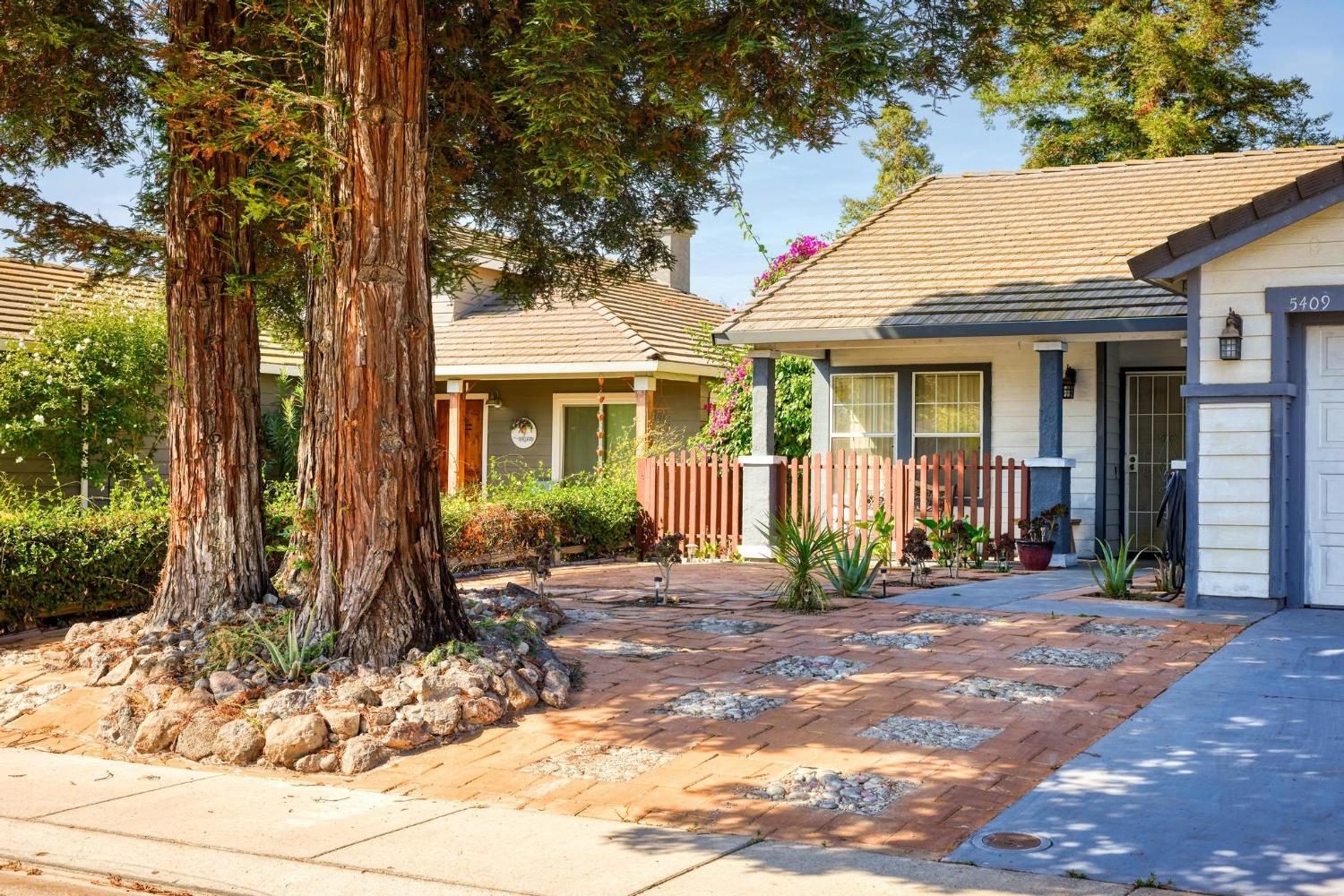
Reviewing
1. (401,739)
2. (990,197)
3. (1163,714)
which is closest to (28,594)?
(401,739)

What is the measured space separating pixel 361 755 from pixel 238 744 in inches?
29.2

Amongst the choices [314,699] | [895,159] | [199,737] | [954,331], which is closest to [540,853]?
[314,699]

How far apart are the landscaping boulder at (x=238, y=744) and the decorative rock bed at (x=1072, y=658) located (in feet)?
15.5

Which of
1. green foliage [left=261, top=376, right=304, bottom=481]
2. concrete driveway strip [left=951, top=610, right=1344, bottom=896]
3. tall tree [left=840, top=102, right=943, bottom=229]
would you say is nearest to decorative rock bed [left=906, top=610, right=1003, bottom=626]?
concrete driveway strip [left=951, top=610, right=1344, bottom=896]

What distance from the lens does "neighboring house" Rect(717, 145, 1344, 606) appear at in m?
10.6

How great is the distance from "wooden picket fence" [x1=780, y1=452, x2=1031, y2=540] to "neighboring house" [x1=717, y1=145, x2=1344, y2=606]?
444 millimetres

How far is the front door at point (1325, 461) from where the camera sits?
10562mm

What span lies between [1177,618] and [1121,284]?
5906mm

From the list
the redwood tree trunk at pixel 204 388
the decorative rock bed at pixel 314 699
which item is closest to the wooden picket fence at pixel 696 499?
the redwood tree trunk at pixel 204 388

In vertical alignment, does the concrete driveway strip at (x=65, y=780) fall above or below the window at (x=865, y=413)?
below

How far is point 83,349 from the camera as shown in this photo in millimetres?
17375

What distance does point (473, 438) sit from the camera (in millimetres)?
23578

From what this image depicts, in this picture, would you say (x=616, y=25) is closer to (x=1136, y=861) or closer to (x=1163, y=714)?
(x=1163, y=714)

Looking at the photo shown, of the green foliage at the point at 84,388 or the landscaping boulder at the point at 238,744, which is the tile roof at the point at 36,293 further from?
the landscaping boulder at the point at 238,744
